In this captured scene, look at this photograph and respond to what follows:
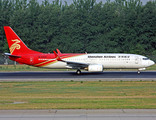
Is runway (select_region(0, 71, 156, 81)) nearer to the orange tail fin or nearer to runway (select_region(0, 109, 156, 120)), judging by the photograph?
the orange tail fin

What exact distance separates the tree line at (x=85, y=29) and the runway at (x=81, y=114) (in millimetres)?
61897

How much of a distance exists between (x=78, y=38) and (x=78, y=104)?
68582 mm

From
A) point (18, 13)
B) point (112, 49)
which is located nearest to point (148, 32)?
point (112, 49)

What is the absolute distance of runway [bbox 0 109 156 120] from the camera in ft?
39.1

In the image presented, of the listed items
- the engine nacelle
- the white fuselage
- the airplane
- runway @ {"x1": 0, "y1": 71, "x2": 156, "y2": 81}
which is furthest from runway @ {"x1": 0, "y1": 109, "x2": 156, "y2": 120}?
the white fuselage

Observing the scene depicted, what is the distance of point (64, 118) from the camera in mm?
11922

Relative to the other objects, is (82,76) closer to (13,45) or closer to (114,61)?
(114,61)

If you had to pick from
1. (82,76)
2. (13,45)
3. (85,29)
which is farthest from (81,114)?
(85,29)

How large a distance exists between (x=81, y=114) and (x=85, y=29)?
238 ft

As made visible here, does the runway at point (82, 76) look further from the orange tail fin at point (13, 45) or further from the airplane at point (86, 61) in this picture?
the orange tail fin at point (13, 45)

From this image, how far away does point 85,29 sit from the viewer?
84125mm

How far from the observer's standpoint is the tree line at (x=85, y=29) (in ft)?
262

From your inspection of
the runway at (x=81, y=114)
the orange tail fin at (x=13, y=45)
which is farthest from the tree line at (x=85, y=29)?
the runway at (x=81, y=114)

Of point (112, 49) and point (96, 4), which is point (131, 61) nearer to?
point (112, 49)
